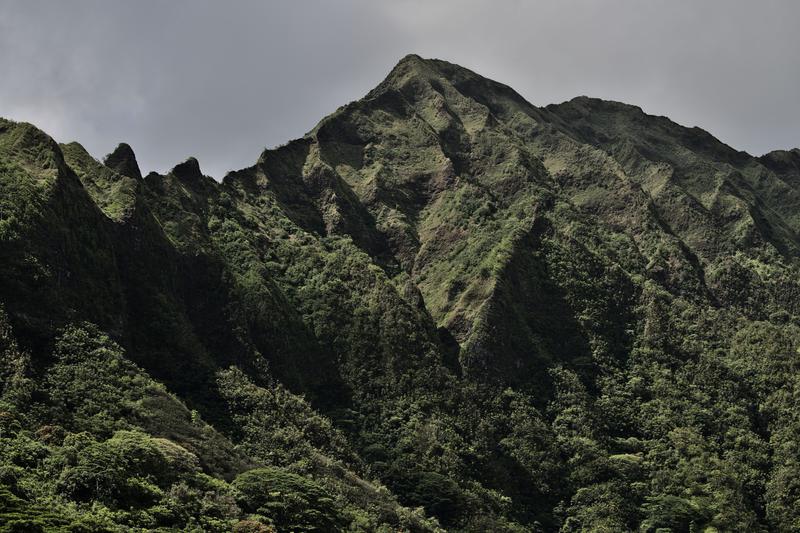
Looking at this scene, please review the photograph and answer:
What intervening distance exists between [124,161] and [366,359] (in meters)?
50.3

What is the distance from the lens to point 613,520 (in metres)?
123

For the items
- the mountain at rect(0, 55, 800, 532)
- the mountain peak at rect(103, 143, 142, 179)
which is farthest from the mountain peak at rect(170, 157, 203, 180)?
the mountain peak at rect(103, 143, 142, 179)

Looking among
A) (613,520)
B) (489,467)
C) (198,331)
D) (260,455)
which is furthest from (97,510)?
(613,520)

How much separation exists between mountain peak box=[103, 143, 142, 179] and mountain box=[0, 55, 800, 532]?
1.77 feet

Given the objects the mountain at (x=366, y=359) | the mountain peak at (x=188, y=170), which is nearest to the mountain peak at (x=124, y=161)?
the mountain at (x=366, y=359)

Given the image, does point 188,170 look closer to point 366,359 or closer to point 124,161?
point 124,161

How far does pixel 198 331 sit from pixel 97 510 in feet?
186

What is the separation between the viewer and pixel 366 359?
143m

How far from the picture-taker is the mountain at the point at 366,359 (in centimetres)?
9481

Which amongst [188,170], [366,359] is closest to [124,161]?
[188,170]

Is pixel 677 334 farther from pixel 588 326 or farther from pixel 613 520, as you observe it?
pixel 613 520

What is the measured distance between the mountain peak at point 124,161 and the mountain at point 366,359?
0.54m

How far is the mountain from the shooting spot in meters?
94.8

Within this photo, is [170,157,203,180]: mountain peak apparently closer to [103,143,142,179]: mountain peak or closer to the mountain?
the mountain
